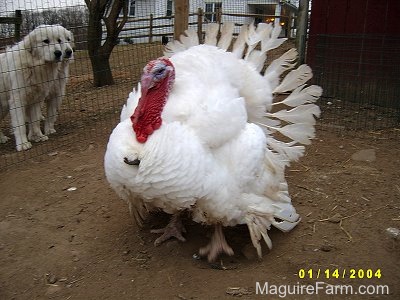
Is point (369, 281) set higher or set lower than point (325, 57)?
lower

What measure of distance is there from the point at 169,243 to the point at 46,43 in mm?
3641

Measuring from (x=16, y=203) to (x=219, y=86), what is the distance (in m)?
2.36

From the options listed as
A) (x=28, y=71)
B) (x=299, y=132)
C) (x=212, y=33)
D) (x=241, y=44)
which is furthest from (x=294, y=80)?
(x=28, y=71)

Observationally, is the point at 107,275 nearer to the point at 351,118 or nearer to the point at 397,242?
the point at 397,242

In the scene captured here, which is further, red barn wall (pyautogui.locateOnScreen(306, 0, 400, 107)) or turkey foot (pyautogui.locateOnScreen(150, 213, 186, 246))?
red barn wall (pyautogui.locateOnScreen(306, 0, 400, 107))

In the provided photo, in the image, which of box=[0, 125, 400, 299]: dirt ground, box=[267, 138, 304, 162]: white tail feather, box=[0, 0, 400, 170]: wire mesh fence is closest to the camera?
box=[0, 125, 400, 299]: dirt ground

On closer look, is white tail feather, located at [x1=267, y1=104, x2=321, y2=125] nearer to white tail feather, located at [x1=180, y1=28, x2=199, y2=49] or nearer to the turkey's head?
white tail feather, located at [x1=180, y1=28, x2=199, y2=49]

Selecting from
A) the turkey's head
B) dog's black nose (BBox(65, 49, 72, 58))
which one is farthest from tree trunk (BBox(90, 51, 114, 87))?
the turkey's head

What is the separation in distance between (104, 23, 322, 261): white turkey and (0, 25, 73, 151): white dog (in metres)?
2.89

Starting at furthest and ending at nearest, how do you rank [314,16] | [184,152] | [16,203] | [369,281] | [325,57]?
[314,16]
[325,57]
[16,203]
[369,281]
[184,152]

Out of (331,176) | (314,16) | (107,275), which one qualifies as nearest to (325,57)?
(314,16)

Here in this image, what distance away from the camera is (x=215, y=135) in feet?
9.04

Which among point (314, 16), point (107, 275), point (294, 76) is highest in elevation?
point (314, 16)

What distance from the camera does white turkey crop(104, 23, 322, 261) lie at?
2.57 m
